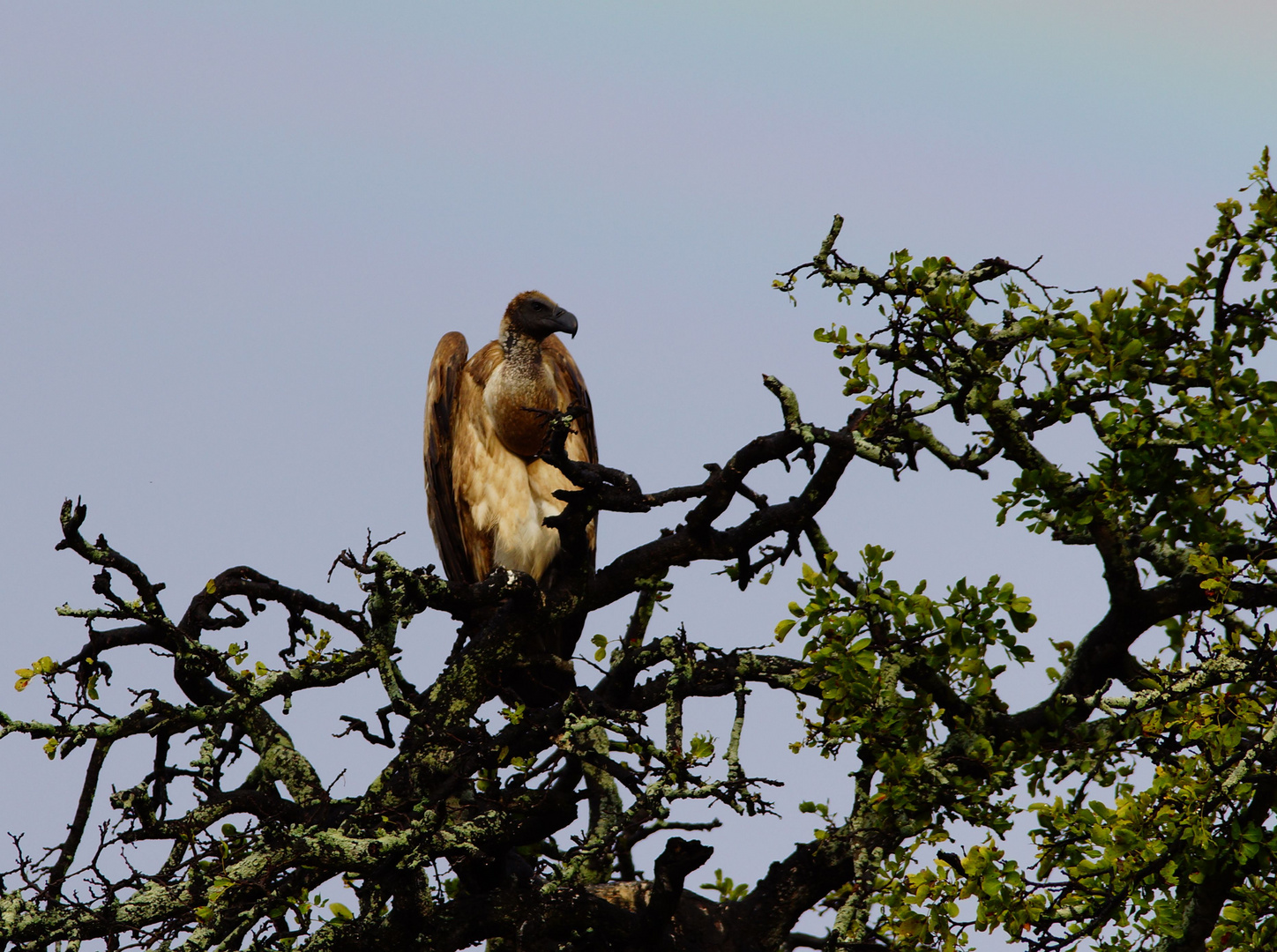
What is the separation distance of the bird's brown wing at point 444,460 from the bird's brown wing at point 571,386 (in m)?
0.52

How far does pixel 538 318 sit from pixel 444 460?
0.96 metres

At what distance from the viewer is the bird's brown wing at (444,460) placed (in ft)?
23.1

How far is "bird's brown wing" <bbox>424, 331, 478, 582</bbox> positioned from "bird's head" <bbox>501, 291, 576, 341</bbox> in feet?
1.41

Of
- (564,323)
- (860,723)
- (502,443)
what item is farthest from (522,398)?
(860,723)

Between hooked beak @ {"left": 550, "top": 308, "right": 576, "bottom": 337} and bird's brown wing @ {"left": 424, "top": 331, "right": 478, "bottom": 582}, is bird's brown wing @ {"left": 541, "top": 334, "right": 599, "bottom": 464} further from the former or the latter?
bird's brown wing @ {"left": 424, "top": 331, "right": 478, "bottom": 582}

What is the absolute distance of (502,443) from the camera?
6.81 m

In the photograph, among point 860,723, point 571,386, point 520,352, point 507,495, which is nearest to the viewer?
point 860,723

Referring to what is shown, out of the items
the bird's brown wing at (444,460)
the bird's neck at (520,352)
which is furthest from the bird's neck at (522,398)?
the bird's brown wing at (444,460)

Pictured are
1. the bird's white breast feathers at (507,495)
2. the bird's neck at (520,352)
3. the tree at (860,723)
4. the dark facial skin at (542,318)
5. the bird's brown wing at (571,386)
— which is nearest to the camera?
the tree at (860,723)

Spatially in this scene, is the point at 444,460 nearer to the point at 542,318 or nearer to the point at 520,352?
the point at 520,352

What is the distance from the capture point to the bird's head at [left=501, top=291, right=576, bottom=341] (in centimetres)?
696

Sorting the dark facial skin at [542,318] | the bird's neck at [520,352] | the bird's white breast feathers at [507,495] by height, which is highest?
the dark facial skin at [542,318]

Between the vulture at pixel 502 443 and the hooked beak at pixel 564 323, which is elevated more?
the hooked beak at pixel 564 323

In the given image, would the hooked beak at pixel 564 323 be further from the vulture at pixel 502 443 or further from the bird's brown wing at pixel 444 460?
the bird's brown wing at pixel 444 460
